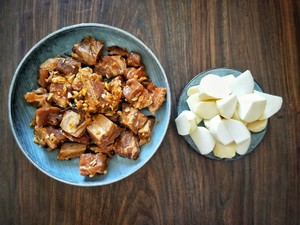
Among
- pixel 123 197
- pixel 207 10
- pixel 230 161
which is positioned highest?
pixel 207 10

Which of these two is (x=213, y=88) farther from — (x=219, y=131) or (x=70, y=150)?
(x=70, y=150)

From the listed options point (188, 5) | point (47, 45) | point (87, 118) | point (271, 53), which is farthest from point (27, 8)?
point (271, 53)

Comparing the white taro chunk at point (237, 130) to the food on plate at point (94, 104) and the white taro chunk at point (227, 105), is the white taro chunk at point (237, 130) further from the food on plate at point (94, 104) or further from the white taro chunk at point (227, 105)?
the food on plate at point (94, 104)

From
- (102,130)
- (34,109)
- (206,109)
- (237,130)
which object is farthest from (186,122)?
(34,109)

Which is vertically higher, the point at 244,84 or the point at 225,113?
the point at 244,84

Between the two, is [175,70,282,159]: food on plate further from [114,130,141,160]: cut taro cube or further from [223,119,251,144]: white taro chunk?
[114,130,141,160]: cut taro cube

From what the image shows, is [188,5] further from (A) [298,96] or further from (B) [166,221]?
(B) [166,221]
